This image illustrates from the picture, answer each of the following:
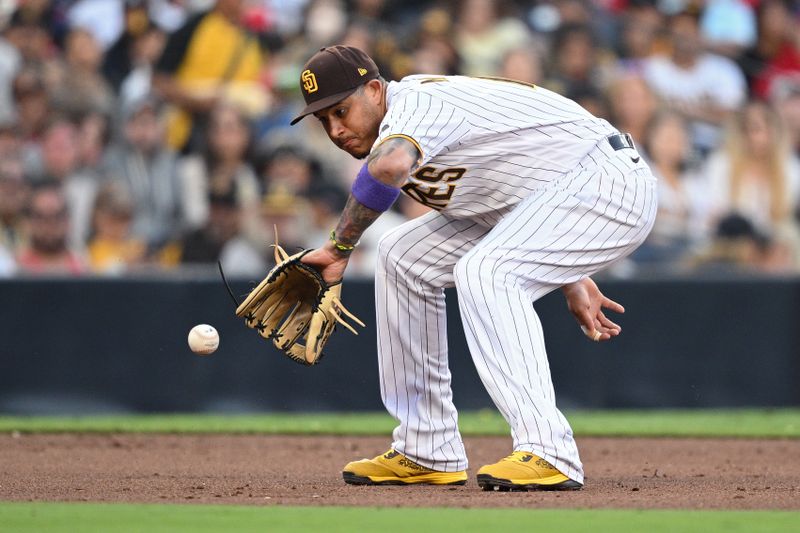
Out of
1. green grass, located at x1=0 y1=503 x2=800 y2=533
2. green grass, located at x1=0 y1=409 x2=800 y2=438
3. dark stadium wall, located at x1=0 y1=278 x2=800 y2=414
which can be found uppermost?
dark stadium wall, located at x1=0 y1=278 x2=800 y2=414

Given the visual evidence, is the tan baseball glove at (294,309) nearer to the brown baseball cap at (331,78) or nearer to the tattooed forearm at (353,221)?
the tattooed forearm at (353,221)

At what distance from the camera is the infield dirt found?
475 cm

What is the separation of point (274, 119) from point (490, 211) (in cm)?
610

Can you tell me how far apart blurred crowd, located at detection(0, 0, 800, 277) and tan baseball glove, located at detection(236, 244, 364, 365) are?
449 centimetres

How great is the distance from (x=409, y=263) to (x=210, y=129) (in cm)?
574

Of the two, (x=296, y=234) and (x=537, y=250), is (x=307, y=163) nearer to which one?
(x=296, y=234)

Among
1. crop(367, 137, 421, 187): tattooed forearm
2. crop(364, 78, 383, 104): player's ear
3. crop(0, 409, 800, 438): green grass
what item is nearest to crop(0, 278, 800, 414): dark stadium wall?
crop(0, 409, 800, 438): green grass

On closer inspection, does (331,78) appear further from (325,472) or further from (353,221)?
(325,472)

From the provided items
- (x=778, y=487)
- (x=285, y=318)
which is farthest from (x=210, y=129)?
(x=778, y=487)

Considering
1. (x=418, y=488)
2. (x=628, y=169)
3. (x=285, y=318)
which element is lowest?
(x=418, y=488)

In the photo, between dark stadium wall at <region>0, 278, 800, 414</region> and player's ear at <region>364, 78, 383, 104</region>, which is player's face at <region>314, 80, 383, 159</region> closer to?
player's ear at <region>364, 78, 383, 104</region>

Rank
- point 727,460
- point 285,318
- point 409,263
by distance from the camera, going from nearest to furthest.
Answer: point 409,263 < point 285,318 < point 727,460

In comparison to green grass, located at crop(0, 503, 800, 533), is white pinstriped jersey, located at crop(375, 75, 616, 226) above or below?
above

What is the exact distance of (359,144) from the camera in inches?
199
